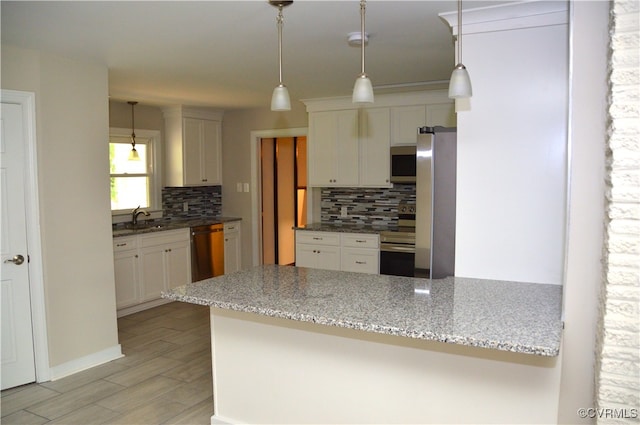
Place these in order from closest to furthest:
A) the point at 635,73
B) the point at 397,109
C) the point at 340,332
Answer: the point at 635,73
the point at 340,332
the point at 397,109

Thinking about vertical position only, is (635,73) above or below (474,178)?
above

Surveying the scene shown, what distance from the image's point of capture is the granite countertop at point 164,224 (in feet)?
16.8

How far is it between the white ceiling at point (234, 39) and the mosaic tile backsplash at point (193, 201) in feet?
6.39

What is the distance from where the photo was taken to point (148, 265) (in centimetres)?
530

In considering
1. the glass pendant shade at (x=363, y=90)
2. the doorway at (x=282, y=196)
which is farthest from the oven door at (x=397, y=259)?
the glass pendant shade at (x=363, y=90)

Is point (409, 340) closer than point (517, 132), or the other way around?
point (409, 340)

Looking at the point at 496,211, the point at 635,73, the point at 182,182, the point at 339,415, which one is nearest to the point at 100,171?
the point at 182,182

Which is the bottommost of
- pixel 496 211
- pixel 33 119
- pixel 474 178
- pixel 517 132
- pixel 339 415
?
pixel 339 415

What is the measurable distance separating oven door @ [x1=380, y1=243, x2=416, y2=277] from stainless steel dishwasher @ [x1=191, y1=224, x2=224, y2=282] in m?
2.30

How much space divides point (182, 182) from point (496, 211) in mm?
4329

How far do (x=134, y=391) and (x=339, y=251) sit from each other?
8.33 ft

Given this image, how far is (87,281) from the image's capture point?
3.71 metres

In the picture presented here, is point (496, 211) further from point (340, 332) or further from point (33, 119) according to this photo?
point (33, 119)

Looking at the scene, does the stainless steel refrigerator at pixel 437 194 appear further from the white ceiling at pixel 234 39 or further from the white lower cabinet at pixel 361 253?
the white lower cabinet at pixel 361 253
